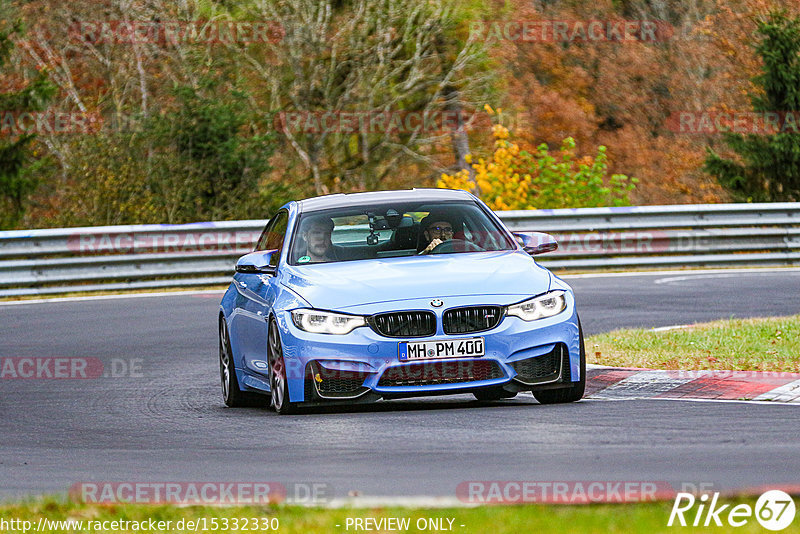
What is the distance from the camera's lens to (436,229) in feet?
37.1

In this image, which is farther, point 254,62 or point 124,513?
point 254,62

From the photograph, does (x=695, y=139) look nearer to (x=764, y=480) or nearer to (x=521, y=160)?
(x=521, y=160)

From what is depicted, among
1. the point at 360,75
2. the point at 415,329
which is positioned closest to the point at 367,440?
the point at 415,329

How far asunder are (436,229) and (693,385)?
2171mm

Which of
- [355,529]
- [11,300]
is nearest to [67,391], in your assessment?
[355,529]

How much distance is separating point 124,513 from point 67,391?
660 centimetres

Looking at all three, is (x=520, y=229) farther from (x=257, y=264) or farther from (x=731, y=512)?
(x=731, y=512)

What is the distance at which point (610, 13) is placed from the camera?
56.3 metres

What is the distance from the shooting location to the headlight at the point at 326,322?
993 centimetres
